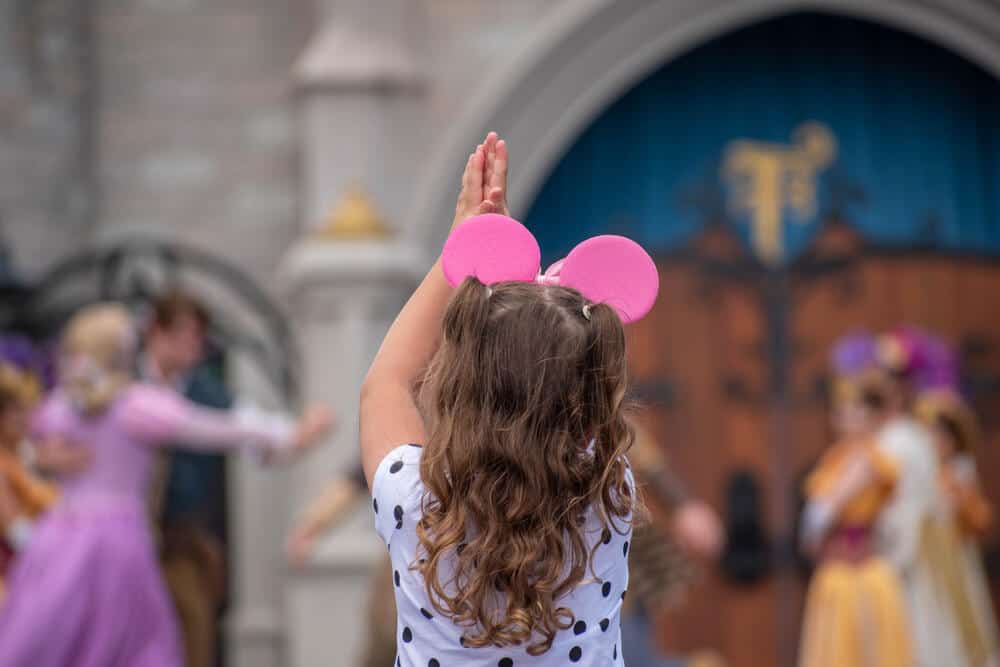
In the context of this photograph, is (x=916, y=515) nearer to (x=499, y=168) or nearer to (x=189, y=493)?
(x=189, y=493)

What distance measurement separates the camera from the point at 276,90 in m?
6.62

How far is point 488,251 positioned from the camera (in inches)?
64.6

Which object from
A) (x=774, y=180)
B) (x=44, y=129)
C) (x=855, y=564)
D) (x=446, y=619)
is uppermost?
(x=44, y=129)

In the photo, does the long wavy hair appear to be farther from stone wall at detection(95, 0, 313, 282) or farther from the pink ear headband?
stone wall at detection(95, 0, 313, 282)

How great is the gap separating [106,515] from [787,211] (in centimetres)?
311

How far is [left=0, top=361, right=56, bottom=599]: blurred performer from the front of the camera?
4613mm

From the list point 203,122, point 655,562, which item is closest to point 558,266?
point 655,562

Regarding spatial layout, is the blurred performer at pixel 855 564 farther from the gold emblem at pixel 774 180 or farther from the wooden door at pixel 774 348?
the gold emblem at pixel 774 180

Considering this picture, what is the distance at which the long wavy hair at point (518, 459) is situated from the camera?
1.55 m

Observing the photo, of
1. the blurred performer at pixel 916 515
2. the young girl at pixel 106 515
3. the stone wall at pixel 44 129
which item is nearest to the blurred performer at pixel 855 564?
the blurred performer at pixel 916 515

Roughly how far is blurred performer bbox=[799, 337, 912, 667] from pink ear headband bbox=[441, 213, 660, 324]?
11.6ft

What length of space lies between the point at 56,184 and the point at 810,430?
9.85 ft

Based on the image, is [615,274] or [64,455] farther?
[64,455]

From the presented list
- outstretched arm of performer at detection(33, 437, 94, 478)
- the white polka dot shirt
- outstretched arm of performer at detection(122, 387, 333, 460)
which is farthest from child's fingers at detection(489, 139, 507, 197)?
outstretched arm of performer at detection(33, 437, 94, 478)
